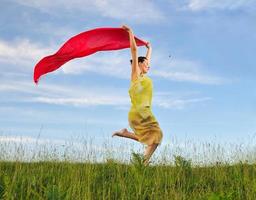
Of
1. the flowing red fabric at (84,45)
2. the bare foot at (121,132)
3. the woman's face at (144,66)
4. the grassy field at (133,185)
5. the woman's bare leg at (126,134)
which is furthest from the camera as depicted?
the flowing red fabric at (84,45)

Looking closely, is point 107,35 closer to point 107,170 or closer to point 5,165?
point 107,170

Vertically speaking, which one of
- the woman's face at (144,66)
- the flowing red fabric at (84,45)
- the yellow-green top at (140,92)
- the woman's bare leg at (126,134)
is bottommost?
the woman's bare leg at (126,134)

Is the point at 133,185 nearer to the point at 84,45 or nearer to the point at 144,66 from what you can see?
the point at 144,66

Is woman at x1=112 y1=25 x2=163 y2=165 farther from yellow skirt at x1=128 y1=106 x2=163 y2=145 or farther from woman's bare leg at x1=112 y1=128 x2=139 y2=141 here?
woman's bare leg at x1=112 y1=128 x2=139 y2=141

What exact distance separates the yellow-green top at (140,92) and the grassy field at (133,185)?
1509 millimetres

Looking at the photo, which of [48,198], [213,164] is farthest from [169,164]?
[48,198]

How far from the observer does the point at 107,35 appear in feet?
37.6

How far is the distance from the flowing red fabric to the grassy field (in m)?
2.55

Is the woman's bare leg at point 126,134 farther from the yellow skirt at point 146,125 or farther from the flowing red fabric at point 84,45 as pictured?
the flowing red fabric at point 84,45

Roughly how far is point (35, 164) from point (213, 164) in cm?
458

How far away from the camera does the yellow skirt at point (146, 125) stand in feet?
32.3

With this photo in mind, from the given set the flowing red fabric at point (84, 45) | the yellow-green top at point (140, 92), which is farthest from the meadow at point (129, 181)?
the flowing red fabric at point (84, 45)

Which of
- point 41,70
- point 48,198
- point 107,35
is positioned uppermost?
point 107,35

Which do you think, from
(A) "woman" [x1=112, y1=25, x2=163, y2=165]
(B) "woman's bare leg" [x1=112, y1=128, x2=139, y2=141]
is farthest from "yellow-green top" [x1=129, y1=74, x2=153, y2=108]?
(B) "woman's bare leg" [x1=112, y1=128, x2=139, y2=141]
